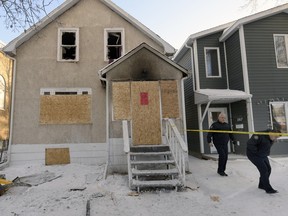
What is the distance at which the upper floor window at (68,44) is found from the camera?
1063 cm

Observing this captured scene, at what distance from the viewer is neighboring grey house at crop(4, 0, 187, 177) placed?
28.4ft

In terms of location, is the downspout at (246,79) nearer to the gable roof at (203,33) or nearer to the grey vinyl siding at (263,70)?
the grey vinyl siding at (263,70)

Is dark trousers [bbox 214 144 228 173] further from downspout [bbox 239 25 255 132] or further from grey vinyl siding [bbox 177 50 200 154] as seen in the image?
grey vinyl siding [bbox 177 50 200 154]

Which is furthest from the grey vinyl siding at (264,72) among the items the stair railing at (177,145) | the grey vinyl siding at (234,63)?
the stair railing at (177,145)

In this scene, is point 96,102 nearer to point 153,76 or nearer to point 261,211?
point 153,76

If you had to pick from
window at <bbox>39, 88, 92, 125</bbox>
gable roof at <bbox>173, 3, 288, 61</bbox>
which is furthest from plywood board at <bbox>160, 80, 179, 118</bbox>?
gable roof at <bbox>173, 3, 288, 61</bbox>

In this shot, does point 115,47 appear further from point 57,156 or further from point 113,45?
point 57,156

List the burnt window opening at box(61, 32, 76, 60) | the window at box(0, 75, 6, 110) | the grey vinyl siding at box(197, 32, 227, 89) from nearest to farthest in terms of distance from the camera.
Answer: the burnt window opening at box(61, 32, 76, 60), the grey vinyl siding at box(197, 32, 227, 89), the window at box(0, 75, 6, 110)

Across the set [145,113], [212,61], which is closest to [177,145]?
[145,113]

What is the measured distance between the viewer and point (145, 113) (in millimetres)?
8453

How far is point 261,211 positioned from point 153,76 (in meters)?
5.36

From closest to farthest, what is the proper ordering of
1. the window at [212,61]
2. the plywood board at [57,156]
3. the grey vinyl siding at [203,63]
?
the plywood board at [57,156], the grey vinyl siding at [203,63], the window at [212,61]

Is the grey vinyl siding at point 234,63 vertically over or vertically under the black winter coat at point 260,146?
over

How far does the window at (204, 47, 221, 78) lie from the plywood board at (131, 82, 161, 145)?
5.30m
